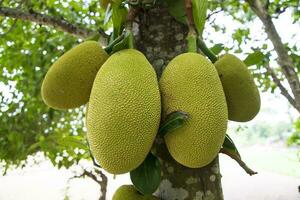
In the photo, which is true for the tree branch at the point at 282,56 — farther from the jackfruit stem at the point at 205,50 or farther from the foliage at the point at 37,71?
the jackfruit stem at the point at 205,50

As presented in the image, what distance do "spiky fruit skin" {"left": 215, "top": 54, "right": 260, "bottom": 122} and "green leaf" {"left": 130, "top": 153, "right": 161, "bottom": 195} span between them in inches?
7.6

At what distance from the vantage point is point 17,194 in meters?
2.80

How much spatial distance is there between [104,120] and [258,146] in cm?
370

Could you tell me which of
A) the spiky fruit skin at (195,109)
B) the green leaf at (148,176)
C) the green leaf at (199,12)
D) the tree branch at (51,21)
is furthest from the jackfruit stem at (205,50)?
the tree branch at (51,21)

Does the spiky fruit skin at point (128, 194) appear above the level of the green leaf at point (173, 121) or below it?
below

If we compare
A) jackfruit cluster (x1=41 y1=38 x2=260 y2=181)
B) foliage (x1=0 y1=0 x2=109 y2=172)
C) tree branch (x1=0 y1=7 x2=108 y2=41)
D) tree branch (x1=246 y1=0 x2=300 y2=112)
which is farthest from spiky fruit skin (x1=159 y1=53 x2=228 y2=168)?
foliage (x1=0 y1=0 x2=109 y2=172)

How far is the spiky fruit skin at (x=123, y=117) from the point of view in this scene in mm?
505

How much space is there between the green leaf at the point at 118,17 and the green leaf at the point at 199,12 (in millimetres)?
140

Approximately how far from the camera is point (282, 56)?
5.05 feet

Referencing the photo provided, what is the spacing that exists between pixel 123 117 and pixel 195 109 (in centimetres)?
11

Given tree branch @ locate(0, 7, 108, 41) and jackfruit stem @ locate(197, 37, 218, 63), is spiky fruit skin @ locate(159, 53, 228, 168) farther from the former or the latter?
tree branch @ locate(0, 7, 108, 41)

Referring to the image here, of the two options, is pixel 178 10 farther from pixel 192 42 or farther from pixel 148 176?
pixel 148 176

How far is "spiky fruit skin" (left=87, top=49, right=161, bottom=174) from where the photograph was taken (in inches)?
19.9

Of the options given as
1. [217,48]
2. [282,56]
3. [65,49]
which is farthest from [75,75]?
[65,49]
